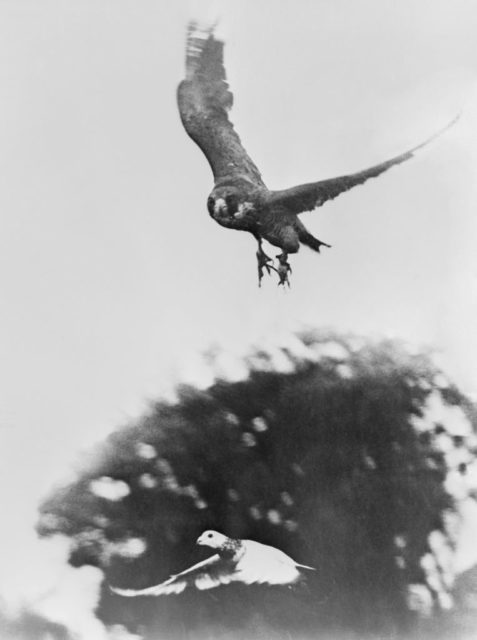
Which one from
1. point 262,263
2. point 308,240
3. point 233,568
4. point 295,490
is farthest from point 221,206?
point 233,568

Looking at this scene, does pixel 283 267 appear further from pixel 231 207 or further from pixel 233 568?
pixel 233 568

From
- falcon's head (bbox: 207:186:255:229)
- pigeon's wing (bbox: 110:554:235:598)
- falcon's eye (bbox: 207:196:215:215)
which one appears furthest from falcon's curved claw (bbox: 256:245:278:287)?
pigeon's wing (bbox: 110:554:235:598)

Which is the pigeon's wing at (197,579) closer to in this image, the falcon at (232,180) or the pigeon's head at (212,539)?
the pigeon's head at (212,539)

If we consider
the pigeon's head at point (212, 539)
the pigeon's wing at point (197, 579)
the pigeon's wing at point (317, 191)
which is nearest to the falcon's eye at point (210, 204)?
the pigeon's wing at point (317, 191)

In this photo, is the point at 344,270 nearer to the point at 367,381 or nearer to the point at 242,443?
the point at 367,381

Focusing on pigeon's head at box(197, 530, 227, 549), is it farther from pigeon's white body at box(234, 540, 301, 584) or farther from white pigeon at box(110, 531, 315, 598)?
pigeon's white body at box(234, 540, 301, 584)

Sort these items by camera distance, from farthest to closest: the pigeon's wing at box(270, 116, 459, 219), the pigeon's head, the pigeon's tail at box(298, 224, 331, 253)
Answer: the pigeon's tail at box(298, 224, 331, 253)
the pigeon's head
the pigeon's wing at box(270, 116, 459, 219)

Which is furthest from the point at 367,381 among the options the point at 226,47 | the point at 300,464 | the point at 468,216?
the point at 226,47

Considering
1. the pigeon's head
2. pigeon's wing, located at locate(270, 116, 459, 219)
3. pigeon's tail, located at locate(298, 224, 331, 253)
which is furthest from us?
pigeon's tail, located at locate(298, 224, 331, 253)

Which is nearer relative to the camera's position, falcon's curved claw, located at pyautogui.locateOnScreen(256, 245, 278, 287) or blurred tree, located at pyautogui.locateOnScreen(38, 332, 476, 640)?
blurred tree, located at pyautogui.locateOnScreen(38, 332, 476, 640)
